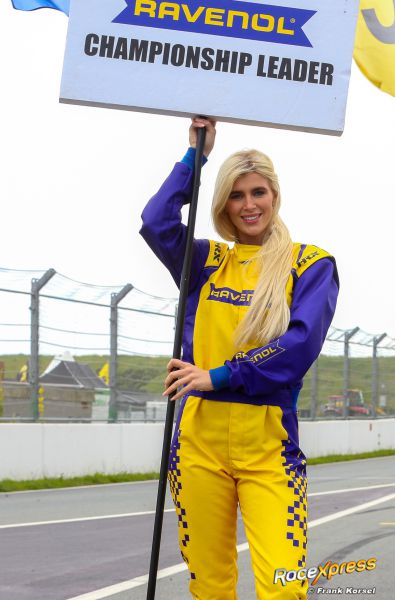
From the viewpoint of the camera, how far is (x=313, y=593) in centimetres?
637

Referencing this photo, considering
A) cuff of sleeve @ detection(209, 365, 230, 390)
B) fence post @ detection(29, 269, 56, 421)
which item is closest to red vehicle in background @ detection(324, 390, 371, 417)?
fence post @ detection(29, 269, 56, 421)

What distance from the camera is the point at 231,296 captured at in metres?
3.70

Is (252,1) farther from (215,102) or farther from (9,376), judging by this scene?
(9,376)

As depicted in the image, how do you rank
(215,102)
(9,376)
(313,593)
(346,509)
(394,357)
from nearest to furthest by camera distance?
(215,102) → (313,593) → (346,509) → (9,376) → (394,357)

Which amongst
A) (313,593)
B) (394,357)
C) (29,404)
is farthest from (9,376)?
(394,357)

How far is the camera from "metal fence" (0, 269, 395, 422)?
14.9 metres

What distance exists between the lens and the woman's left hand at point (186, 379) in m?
3.56

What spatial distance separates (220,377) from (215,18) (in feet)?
4.28

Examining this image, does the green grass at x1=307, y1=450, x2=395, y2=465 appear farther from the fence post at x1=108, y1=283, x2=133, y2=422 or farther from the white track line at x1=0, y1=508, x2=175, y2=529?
the white track line at x1=0, y1=508, x2=175, y2=529

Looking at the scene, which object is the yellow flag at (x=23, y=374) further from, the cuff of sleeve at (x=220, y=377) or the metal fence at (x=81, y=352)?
the cuff of sleeve at (x=220, y=377)

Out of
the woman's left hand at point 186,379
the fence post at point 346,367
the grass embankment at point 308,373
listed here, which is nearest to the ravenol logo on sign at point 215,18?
the woman's left hand at point 186,379

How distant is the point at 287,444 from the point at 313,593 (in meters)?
3.00

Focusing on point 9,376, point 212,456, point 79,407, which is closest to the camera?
point 212,456

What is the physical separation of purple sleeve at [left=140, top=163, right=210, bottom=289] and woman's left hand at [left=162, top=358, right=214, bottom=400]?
32 centimetres
